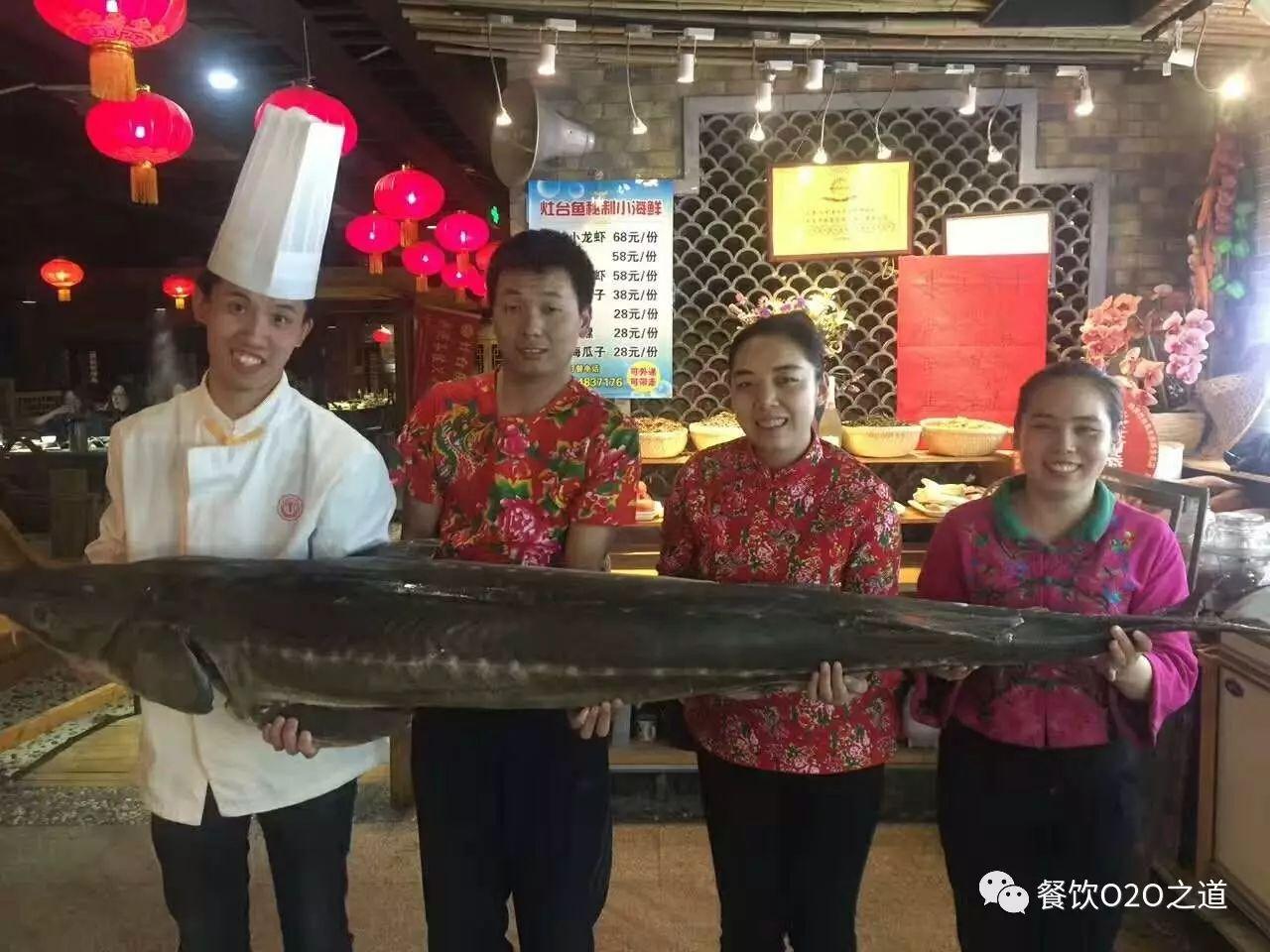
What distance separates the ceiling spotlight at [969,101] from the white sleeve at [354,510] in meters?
3.29

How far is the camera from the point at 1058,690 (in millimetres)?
1748

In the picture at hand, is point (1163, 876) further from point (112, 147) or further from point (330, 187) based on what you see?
point (112, 147)

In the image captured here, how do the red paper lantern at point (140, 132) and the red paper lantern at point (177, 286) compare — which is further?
the red paper lantern at point (177, 286)

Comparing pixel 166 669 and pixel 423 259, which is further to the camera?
pixel 423 259

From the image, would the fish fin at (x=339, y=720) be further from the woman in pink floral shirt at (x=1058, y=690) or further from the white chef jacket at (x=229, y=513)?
the woman in pink floral shirt at (x=1058, y=690)

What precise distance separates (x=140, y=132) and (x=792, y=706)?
13.0 ft

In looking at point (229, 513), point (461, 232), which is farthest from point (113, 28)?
point (461, 232)

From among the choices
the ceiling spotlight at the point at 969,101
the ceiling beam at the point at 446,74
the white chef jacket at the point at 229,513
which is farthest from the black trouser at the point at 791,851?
the ceiling beam at the point at 446,74

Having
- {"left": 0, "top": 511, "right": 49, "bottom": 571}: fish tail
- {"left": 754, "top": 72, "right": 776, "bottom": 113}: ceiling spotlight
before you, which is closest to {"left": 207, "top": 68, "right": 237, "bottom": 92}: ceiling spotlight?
{"left": 754, "top": 72, "right": 776, "bottom": 113}: ceiling spotlight

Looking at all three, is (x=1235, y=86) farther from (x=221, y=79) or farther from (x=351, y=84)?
(x=221, y=79)

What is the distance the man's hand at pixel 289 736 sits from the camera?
1.56 metres

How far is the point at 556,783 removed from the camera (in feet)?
5.60

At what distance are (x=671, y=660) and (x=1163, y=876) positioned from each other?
A: 2.22 m

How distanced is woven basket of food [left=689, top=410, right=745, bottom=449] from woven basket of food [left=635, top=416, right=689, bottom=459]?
0.19ft
